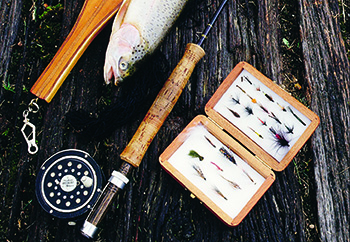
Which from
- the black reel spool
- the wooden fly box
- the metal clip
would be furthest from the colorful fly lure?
the metal clip

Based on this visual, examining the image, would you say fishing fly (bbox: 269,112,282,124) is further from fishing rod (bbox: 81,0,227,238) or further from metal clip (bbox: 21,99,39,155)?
metal clip (bbox: 21,99,39,155)

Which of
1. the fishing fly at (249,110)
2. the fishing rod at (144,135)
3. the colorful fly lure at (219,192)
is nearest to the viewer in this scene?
the fishing rod at (144,135)

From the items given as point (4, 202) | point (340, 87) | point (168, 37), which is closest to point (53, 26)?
point (168, 37)

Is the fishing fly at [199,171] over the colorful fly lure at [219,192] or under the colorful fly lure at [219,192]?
over

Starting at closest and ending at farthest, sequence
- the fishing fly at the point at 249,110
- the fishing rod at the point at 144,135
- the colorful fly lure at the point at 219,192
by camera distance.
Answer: the fishing rod at the point at 144,135 → the colorful fly lure at the point at 219,192 → the fishing fly at the point at 249,110

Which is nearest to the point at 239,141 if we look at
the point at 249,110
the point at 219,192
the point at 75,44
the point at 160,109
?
the point at 249,110

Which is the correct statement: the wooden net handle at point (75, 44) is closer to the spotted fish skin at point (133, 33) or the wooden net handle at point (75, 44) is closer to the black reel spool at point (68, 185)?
the spotted fish skin at point (133, 33)

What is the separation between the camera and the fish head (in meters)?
1.64

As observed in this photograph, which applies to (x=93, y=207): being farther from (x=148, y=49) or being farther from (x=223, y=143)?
(x=148, y=49)

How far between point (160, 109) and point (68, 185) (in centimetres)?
61

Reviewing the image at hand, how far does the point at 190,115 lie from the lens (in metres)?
1.78

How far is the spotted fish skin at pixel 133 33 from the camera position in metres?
1.64

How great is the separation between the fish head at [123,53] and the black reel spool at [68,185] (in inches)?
19.3

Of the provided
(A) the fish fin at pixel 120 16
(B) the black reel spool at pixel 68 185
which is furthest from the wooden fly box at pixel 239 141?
(A) the fish fin at pixel 120 16
